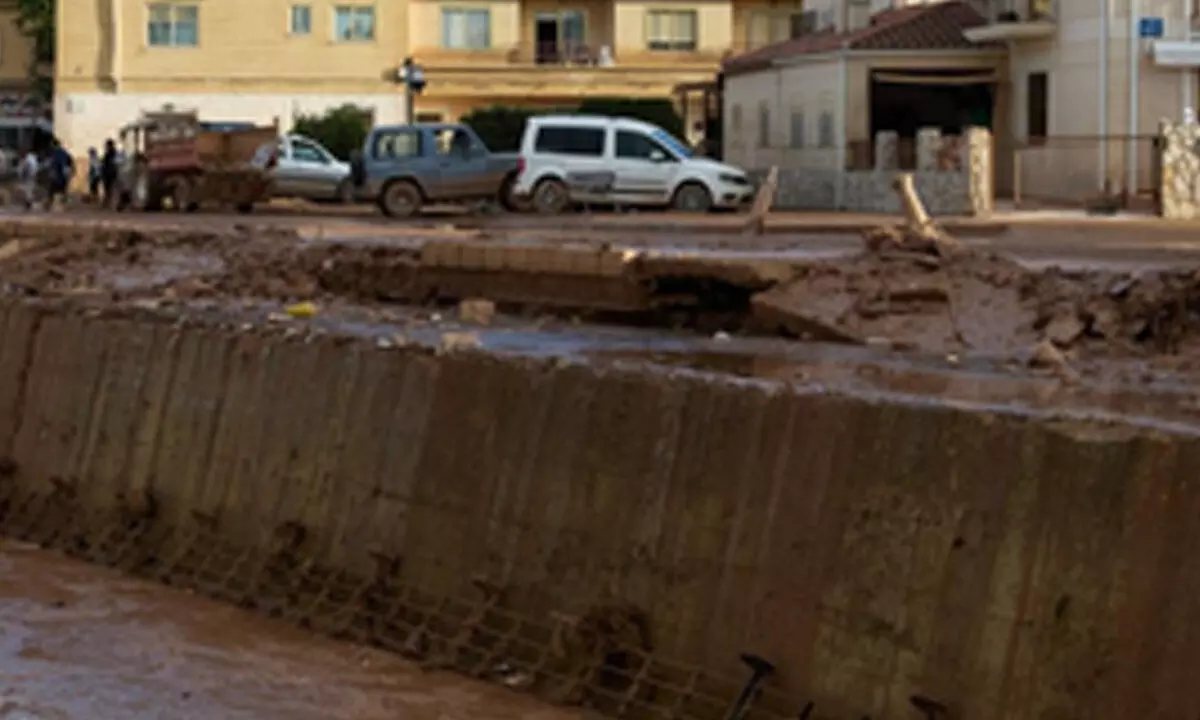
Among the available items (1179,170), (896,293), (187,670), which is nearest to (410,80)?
(1179,170)

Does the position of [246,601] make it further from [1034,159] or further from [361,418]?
[1034,159]

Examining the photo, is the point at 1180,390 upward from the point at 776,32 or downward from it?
downward

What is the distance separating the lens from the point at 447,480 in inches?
490

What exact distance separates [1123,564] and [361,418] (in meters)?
5.84

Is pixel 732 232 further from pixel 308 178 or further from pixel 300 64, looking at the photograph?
pixel 300 64

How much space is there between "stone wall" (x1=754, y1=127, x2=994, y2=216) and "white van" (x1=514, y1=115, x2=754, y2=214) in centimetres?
265

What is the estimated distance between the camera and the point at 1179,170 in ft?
106

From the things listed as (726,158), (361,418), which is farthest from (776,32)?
(361,418)

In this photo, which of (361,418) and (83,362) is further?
(83,362)

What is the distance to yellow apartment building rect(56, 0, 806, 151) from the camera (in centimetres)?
5572

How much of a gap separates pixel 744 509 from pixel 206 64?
155 ft

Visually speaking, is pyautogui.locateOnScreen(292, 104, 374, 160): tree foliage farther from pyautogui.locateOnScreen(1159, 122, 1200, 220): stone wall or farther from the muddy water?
the muddy water

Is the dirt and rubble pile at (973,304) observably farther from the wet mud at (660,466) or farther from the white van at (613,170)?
the white van at (613,170)

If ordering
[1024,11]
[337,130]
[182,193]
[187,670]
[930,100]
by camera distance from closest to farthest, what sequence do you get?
[187,670] < [182,193] < [1024,11] < [930,100] < [337,130]
